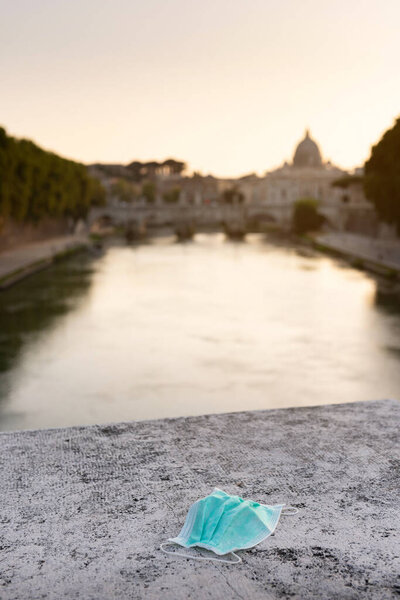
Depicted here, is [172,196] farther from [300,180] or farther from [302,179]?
[302,179]

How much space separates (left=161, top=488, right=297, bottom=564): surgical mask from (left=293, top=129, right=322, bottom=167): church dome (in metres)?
144

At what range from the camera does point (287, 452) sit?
8438 mm

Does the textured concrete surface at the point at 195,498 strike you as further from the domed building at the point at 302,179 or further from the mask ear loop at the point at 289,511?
the domed building at the point at 302,179

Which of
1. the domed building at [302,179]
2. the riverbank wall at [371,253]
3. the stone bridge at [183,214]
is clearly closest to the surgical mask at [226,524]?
the riverbank wall at [371,253]

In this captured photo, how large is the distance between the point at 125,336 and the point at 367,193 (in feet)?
82.6

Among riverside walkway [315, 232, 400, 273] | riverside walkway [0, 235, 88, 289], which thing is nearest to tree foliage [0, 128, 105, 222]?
riverside walkway [0, 235, 88, 289]

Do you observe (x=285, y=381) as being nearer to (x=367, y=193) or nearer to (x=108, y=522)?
(x=108, y=522)

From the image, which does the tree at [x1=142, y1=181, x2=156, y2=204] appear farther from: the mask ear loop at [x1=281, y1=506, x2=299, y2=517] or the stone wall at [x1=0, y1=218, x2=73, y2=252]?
the mask ear loop at [x1=281, y1=506, x2=299, y2=517]

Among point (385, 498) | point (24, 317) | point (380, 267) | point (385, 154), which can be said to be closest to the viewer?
point (385, 498)

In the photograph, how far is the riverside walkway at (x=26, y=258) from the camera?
1270 inches

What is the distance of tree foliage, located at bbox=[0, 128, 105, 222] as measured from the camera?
4012 centimetres

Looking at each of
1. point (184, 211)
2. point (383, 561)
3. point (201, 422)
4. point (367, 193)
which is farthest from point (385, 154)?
point (184, 211)

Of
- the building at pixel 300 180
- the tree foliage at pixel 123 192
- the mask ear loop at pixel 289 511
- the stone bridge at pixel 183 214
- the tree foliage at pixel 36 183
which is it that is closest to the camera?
the mask ear loop at pixel 289 511

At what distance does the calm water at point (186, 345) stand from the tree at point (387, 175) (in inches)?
184
